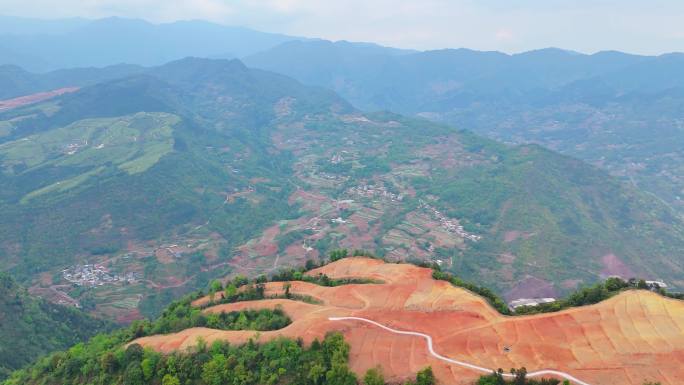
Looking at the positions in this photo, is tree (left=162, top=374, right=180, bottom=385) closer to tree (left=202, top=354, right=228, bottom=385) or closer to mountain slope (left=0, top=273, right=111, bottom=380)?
tree (left=202, top=354, right=228, bottom=385)

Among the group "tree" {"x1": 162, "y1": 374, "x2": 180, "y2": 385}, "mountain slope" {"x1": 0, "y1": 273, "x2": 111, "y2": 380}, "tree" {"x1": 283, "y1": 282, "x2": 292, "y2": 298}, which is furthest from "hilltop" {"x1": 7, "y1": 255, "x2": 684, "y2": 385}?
"mountain slope" {"x1": 0, "y1": 273, "x2": 111, "y2": 380}

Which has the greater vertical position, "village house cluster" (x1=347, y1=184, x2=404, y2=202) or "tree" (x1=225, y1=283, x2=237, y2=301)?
"tree" (x1=225, y1=283, x2=237, y2=301)

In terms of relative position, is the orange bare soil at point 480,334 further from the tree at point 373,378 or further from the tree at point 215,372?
the tree at point 215,372

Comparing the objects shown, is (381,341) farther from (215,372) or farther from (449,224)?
(449,224)

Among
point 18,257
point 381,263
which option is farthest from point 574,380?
point 18,257

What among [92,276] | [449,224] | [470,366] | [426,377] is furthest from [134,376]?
[449,224]

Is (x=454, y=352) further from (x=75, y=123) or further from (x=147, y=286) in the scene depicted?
(x=75, y=123)

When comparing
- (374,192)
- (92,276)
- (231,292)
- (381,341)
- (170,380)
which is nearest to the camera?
(381,341)
